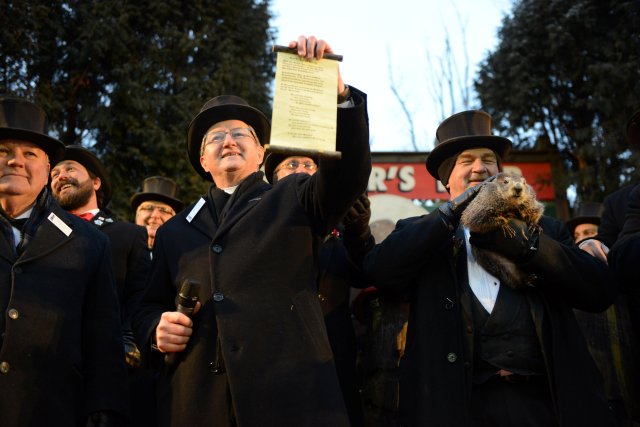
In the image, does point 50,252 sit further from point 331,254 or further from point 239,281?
point 331,254

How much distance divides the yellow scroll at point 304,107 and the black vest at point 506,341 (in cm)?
136

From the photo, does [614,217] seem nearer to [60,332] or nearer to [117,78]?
[60,332]

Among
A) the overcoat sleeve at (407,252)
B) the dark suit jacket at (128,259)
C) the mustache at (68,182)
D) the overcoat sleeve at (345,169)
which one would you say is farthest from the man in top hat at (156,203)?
the overcoat sleeve at (345,169)

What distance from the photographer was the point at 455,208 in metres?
3.26

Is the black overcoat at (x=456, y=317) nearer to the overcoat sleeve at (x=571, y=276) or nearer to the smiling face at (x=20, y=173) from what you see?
the overcoat sleeve at (x=571, y=276)

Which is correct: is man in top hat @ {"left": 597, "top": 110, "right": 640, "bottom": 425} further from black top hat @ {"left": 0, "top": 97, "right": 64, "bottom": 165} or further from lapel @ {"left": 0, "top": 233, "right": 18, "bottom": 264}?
black top hat @ {"left": 0, "top": 97, "right": 64, "bottom": 165}

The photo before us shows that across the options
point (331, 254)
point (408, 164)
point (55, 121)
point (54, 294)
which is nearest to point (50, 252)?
point (54, 294)

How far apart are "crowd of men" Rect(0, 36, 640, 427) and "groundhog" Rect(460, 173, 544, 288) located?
0.12 feet

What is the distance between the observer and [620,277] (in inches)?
139

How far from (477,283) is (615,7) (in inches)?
384

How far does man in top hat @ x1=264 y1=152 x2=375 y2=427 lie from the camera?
11.9ft

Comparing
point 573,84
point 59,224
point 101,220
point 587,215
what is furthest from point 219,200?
point 573,84

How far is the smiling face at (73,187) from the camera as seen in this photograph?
5.32m

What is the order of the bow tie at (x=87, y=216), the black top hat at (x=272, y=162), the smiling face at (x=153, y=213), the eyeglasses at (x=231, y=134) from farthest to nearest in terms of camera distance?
the smiling face at (x=153, y=213)
the bow tie at (x=87, y=216)
the black top hat at (x=272, y=162)
the eyeglasses at (x=231, y=134)
